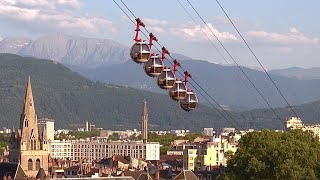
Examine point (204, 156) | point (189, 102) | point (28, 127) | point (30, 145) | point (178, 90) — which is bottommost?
point (189, 102)

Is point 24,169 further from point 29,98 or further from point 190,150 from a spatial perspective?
point 190,150

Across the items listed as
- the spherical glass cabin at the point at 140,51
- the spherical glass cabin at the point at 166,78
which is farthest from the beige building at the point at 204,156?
the spherical glass cabin at the point at 140,51

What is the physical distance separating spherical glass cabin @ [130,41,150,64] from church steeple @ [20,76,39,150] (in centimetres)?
7668

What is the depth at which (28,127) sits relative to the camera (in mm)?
103250

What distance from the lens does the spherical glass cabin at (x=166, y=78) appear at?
27.9 metres

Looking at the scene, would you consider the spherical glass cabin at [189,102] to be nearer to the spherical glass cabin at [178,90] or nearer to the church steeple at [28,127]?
the spherical glass cabin at [178,90]

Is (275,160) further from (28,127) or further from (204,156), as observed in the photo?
(204,156)

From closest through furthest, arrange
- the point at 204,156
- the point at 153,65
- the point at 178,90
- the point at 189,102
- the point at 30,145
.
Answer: the point at 153,65 → the point at 178,90 → the point at 189,102 → the point at 30,145 → the point at 204,156

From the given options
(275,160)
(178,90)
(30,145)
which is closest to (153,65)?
(178,90)

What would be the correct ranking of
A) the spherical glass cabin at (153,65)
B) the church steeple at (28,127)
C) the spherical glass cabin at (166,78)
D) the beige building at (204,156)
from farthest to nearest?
the beige building at (204,156) < the church steeple at (28,127) < the spherical glass cabin at (166,78) < the spherical glass cabin at (153,65)

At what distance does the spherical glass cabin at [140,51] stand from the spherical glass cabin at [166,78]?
1.10 meters

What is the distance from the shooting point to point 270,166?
61875mm

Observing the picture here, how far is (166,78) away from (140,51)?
152cm

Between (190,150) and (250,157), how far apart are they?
7671 cm
